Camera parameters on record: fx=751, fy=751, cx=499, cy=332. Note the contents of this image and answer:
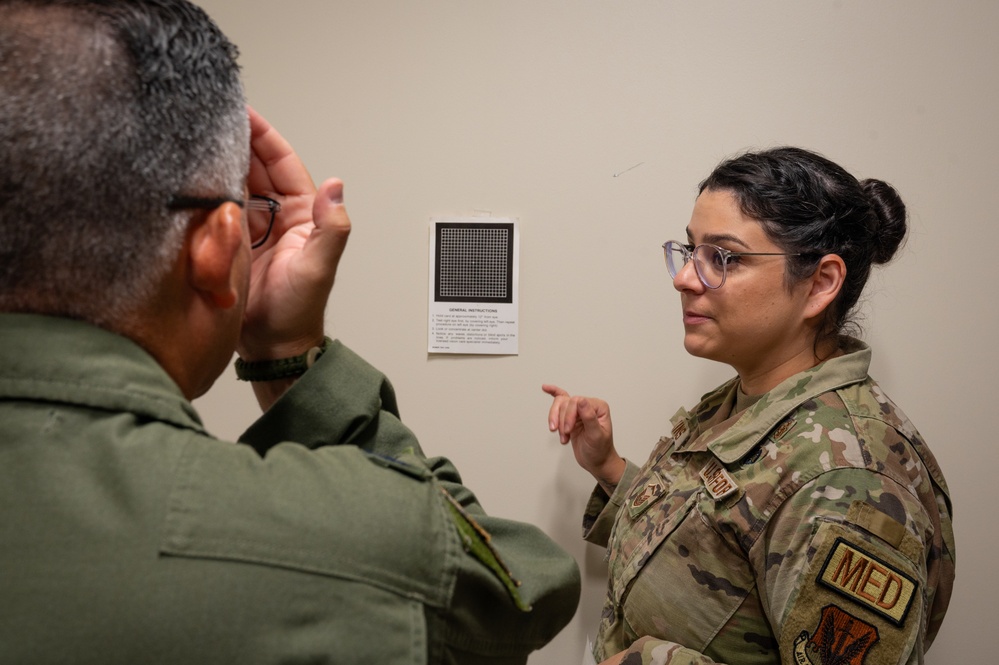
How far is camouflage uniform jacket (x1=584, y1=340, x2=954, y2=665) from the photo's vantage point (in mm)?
1072

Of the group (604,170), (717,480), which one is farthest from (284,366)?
(604,170)

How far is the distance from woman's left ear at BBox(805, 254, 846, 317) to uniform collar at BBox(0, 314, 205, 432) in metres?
1.09

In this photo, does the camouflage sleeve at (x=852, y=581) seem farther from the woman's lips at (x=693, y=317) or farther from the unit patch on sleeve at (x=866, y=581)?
the woman's lips at (x=693, y=317)

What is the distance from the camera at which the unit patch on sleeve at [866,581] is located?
3.50ft

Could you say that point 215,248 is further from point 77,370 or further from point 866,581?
point 866,581

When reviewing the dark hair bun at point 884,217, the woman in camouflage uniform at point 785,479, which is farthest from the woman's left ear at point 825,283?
the dark hair bun at point 884,217

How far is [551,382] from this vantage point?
1.86m

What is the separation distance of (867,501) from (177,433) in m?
0.96

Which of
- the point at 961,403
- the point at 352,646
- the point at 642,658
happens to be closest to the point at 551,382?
the point at 642,658

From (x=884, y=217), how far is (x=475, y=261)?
2.98ft

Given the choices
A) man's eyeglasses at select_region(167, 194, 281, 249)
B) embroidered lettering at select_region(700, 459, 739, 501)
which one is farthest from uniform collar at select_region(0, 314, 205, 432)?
embroidered lettering at select_region(700, 459, 739, 501)

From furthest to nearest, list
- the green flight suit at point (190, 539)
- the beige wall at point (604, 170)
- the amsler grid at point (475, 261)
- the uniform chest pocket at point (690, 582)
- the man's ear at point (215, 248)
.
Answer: the amsler grid at point (475, 261)
the beige wall at point (604, 170)
the uniform chest pocket at point (690, 582)
the man's ear at point (215, 248)
the green flight suit at point (190, 539)

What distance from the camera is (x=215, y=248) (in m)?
0.68

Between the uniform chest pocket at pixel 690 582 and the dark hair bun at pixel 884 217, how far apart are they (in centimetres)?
58
